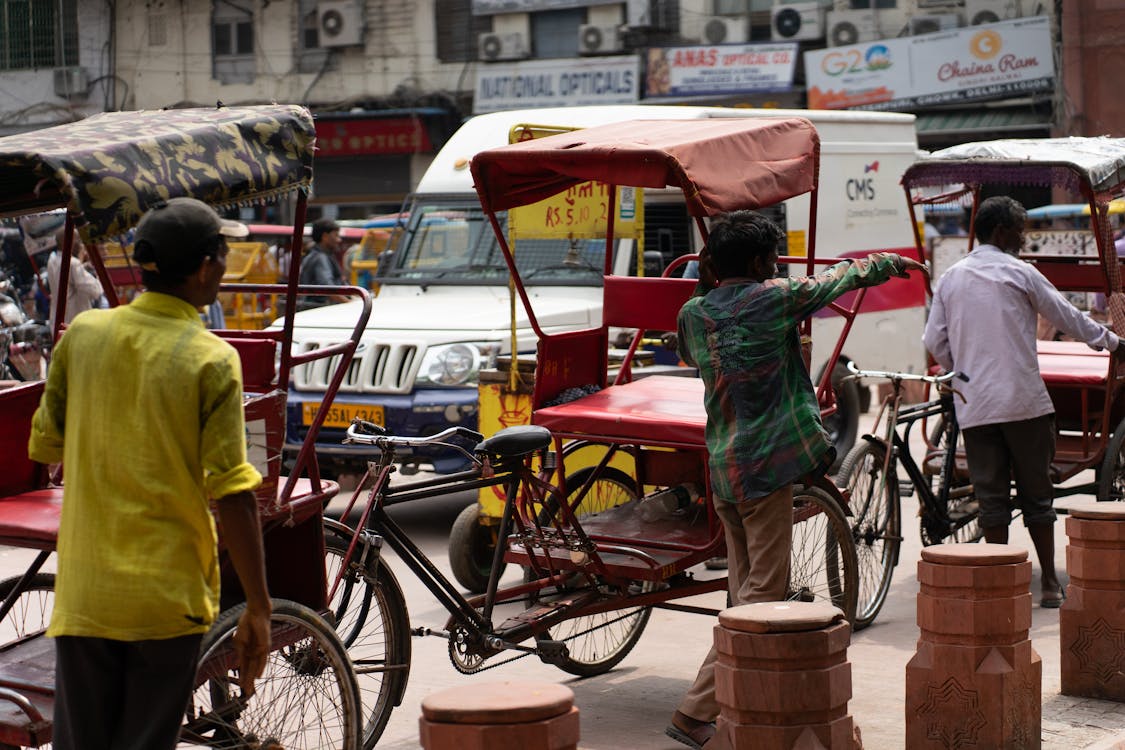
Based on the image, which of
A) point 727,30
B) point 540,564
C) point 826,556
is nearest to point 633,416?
point 540,564

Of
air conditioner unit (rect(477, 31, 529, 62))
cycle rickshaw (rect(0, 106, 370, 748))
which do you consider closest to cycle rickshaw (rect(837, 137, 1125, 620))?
cycle rickshaw (rect(0, 106, 370, 748))

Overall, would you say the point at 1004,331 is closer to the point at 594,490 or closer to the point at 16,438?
the point at 594,490

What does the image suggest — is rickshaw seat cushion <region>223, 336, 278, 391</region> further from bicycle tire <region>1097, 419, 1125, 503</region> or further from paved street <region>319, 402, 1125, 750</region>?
bicycle tire <region>1097, 419, 1125, 503</region>

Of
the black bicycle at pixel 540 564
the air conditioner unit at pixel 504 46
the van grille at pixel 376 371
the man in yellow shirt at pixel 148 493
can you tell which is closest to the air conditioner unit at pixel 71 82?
the air conditioner unit at pixel 504 46

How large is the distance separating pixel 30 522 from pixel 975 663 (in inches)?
118

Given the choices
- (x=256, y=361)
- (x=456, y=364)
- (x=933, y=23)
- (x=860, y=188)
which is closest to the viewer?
(x=256, y=361)

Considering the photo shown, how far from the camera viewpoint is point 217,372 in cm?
350

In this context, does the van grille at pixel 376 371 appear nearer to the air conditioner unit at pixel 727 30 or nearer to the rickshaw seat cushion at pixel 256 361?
the rickshaw seat cushion at pixel 256 361

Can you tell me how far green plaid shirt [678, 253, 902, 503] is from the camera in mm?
5254

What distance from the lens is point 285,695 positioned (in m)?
4.51

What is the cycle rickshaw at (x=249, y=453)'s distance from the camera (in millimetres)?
4090

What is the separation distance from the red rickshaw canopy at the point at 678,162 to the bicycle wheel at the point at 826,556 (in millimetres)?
1261

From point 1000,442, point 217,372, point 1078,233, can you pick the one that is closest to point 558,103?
point 1078,233

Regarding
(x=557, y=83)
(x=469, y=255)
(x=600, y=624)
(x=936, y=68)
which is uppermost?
(x=557, y=83)
